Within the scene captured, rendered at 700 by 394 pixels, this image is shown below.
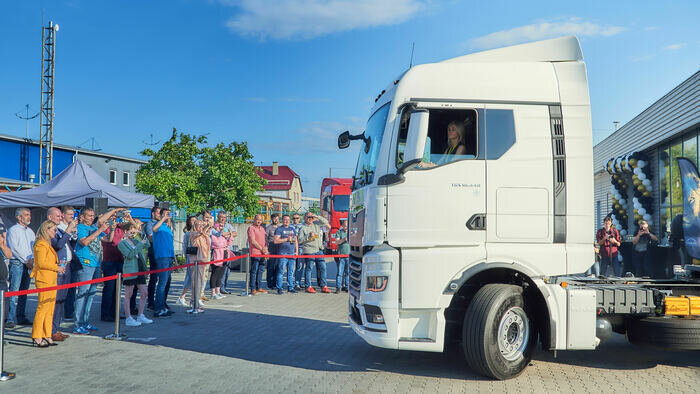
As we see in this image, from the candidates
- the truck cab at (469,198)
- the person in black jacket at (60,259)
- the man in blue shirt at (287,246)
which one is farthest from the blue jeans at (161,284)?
the truck cab at (469,198)

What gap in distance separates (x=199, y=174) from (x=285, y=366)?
86.7 ft

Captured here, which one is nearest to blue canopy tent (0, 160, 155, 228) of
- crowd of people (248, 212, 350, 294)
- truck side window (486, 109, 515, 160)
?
crowd of people (248, 212, 350, 294)

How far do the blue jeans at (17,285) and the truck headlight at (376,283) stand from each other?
6358 mm

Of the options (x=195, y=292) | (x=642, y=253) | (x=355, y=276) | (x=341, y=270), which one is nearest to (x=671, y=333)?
(x=355, y=276)

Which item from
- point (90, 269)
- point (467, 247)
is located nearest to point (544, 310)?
point (467, 247)

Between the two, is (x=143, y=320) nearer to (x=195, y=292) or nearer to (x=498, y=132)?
(x=195, y=292)

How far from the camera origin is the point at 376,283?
19.5 feet

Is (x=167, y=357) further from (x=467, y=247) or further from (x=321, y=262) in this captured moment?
(x=321, y=262)

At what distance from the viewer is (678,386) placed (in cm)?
592

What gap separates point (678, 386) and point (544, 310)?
1515 millimetres

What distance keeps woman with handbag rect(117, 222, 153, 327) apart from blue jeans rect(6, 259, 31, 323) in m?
1.64

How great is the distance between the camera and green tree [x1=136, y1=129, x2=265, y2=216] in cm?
3022

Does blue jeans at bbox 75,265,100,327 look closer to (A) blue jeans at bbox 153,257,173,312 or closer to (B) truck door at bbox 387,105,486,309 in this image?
(A) blue jeans at bbox 153,257,173,312

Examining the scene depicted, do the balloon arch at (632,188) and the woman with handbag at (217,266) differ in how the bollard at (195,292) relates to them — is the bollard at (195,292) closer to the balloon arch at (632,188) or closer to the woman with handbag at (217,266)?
the woman with handbag at (217,266)
